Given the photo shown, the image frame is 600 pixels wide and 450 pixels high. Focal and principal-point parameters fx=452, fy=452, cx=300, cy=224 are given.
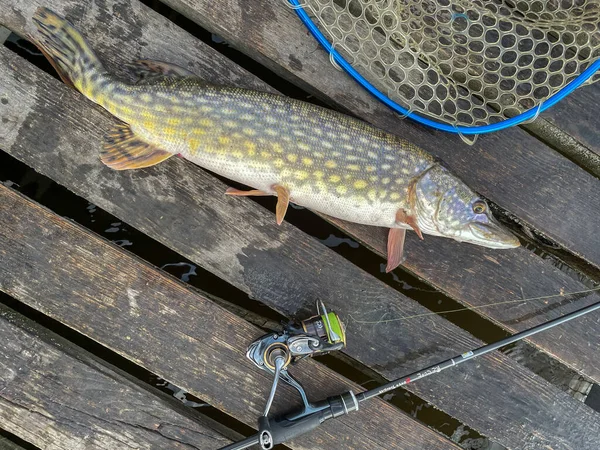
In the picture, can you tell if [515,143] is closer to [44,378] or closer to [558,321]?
[558,321]

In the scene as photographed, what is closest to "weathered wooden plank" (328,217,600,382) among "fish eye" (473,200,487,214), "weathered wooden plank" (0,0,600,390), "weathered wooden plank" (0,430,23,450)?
"weathered wooden plank" (0,0,600,390)

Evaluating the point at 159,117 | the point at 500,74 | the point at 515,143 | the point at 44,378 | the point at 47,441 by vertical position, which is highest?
the point at 500,74

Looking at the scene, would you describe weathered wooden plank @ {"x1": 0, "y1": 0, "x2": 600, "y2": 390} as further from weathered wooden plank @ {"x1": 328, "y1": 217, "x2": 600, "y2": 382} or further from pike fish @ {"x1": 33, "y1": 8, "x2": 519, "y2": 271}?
pike fish @ {"x1": 33, "y1": 8, "x2": 519, "y2": 271}

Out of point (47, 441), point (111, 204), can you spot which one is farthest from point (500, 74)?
point (47, 441)

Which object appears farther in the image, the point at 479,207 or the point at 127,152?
the point at 479,207

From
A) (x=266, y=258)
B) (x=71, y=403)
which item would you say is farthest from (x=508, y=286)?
(x=71, y=403)

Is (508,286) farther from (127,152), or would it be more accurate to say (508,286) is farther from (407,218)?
(127,152)
